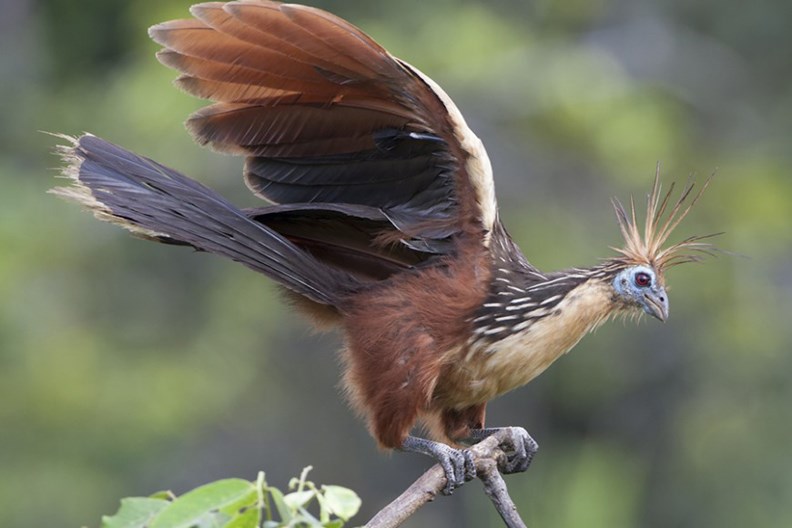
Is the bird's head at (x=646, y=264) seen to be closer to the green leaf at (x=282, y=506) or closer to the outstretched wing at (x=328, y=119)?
A: the outstretched wing at (x=328, y=119)

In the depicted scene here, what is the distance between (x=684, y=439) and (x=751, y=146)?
7.94 ft

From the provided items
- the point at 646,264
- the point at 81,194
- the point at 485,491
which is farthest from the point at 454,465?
the point at 81,194

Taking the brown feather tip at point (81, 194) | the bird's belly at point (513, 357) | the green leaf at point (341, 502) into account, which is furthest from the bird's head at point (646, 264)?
the green leaf at point (341, 502)

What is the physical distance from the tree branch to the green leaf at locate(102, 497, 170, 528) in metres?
0.68

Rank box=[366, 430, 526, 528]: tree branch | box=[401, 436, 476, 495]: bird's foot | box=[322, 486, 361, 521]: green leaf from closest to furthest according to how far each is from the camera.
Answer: box=[322, 486, 361, 521]: green leaf → box=[366, 430, 526, 528]: tree branch → box=[401, 436, 476, 495]: bird's foot

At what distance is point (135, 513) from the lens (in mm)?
2648

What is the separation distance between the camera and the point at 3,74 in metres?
11.8

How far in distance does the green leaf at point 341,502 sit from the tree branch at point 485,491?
303mm

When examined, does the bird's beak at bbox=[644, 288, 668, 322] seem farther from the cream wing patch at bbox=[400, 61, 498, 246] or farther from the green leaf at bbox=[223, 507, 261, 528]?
the green leaf at bbox=[223, 507, 261, 528]

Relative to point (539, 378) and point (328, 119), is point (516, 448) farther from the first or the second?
point (539, 378)

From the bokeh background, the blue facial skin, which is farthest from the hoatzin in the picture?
the bokeh background

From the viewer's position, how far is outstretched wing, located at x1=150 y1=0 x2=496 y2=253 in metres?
3.96

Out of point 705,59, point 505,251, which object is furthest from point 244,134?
point 705,59

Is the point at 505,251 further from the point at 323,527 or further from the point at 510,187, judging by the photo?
the point at 510,187
